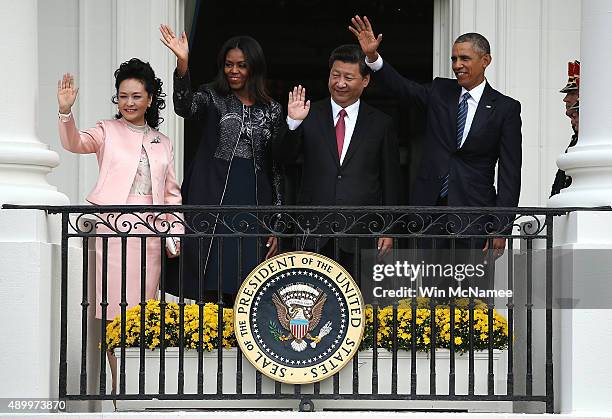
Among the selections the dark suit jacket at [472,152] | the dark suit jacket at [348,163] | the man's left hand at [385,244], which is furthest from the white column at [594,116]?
the dark suit jacket at [348,163]

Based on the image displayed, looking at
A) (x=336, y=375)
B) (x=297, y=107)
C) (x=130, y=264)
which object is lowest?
(x=336, y=375)

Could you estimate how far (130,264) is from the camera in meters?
8.45

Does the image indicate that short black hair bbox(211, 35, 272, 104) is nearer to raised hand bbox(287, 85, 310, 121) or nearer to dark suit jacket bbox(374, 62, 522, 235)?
raised hand bbox(287, 85, 310, 121)

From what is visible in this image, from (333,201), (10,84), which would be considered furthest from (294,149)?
(10,84)

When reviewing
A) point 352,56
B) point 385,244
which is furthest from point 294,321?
point 352,56

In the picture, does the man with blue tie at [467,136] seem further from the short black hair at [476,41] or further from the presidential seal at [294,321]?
the presidential seal at [294,321]

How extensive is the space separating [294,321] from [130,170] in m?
1.43

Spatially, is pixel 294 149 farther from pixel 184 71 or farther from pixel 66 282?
pixel 66 282

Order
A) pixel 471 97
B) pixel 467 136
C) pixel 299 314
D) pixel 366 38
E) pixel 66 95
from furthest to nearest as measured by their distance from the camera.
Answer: pixel 471 97
pixel 467 136
pixel 366 38
pixel 66 95
pixel 299 314

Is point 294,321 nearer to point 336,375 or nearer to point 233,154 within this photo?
point 336,375

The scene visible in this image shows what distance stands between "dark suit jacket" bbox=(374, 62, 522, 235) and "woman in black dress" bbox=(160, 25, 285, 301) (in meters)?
0.75

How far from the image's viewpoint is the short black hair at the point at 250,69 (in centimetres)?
869

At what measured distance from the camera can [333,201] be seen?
8602 millimetres

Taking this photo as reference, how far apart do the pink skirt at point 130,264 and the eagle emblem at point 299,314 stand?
3.25 feet
